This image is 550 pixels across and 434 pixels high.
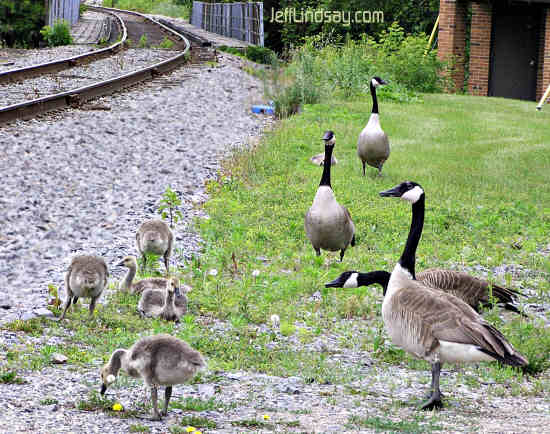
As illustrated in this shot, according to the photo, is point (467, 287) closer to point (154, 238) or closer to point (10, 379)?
point (154, 238)

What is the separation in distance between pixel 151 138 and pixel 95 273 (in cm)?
787

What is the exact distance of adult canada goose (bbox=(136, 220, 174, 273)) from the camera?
8.04 meters

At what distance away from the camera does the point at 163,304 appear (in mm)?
7105

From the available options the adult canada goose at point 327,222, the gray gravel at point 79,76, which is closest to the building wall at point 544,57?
the gray gravel at point 79,76

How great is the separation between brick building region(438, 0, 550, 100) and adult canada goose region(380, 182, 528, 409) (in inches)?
860

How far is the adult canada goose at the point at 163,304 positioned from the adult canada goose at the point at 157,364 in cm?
160

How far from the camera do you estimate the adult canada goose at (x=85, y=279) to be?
6.77m

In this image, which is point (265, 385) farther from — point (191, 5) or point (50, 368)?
point (191, 5)

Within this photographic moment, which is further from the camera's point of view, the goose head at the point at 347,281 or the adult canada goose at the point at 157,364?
the goose head at the point at 347,281

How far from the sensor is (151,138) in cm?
1445

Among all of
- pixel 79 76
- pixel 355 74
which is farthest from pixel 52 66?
pixel 355 74

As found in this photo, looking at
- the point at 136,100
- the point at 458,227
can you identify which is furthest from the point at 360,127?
the point at 458,227

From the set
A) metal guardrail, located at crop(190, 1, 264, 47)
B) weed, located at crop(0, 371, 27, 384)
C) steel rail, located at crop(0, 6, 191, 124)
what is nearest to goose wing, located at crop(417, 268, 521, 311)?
weed, located at crop(0, 371, 27, 384)

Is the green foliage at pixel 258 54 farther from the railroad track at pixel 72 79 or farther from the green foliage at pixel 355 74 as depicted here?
the green foliage at pixel 355 74
